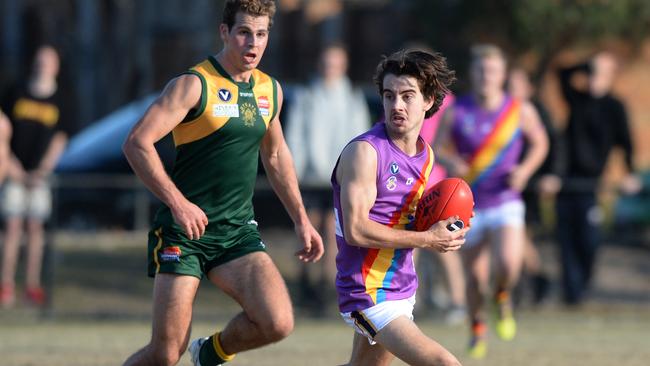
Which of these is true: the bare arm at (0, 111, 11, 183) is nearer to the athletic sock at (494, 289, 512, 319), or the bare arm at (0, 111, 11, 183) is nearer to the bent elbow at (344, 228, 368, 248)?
the athletic sock at (494, 289, 512, 319)

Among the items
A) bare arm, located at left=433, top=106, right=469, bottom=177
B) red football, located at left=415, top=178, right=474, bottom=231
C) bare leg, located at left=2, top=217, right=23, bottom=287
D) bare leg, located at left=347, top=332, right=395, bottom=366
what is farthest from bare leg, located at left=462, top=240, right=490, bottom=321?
bare leg, located at left=2, top=217, right=23, bottom=287

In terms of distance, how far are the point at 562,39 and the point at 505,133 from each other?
15773mm

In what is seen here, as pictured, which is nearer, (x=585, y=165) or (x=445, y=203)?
(x=445, y=203)

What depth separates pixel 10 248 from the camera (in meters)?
14.6

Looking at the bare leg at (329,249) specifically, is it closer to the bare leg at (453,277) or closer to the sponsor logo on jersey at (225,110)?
the bare leg at (453,277)

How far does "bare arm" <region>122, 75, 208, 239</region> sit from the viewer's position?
24.0 feet

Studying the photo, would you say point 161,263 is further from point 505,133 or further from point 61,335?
point 61,335

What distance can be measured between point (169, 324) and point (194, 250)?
0.42 m

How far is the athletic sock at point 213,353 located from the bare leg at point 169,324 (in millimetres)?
263

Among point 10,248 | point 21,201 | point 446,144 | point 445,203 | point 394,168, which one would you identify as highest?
point 394,168

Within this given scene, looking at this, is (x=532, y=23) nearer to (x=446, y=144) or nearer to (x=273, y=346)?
(x=446, y=144)

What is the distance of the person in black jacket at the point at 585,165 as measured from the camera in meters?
15.1

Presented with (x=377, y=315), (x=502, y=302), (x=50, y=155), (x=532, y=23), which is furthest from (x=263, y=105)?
(x=532, y=23)

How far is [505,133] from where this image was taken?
39.0ft
